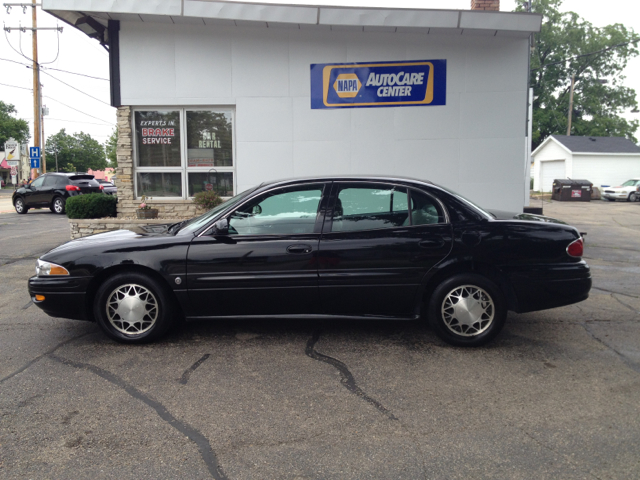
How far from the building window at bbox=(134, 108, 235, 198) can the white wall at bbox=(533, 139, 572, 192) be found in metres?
34.9

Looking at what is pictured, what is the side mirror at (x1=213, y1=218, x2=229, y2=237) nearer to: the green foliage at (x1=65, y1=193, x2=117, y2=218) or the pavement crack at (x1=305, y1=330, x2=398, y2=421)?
the pavement crack at (x1=305, y1=330, x2=398, y2=421)

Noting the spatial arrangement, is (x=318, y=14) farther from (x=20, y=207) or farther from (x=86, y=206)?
(x=20, y=207)

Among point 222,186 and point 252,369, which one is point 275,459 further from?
point 222,186

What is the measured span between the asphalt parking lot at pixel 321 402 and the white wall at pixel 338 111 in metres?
5.11

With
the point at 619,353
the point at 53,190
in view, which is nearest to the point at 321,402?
the point at 619,353

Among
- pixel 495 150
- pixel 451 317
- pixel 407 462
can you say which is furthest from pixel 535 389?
pixel 495 150

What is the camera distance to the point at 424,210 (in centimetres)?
478

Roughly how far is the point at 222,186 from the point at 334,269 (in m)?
6.55

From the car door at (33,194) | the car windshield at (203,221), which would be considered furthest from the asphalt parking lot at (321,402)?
the car door at (33,194)

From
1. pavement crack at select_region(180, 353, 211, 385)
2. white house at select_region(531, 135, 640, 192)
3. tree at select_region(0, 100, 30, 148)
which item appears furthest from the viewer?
tree at select_region(0, 100, 30, 148)

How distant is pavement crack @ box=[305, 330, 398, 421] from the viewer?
3.56 metres

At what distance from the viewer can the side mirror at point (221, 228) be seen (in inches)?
184

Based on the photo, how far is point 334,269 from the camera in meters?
4.64

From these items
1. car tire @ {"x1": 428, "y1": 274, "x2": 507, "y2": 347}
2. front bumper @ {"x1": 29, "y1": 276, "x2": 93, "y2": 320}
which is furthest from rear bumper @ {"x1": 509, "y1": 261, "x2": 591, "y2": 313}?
front bumper @ {"x1": 29, "y1": 276, "x2": 93, "y2": 320}
